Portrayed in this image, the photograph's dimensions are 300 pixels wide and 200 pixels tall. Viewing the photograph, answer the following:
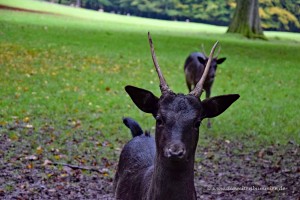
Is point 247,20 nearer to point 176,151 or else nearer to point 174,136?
point 174,136

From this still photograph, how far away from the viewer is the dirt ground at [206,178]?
801 centimetres

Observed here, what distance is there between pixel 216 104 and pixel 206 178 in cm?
430

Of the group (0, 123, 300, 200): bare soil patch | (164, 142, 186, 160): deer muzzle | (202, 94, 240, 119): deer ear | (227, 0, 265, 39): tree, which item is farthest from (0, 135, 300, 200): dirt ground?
(227, 0, 265, 39): tree

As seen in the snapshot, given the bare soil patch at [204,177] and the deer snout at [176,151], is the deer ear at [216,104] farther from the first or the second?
the bare soil patch at [204,177]

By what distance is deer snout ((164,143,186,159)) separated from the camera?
13.5ft

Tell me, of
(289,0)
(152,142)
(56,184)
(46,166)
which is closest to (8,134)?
(46,166)

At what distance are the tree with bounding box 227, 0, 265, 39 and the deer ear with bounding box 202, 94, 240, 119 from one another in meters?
35.2

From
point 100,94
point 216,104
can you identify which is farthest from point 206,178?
point 100,94

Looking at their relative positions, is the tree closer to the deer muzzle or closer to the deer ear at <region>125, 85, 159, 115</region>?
the deer ear at <region>125, 85, 159, 115</region>

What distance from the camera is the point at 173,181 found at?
4453mm

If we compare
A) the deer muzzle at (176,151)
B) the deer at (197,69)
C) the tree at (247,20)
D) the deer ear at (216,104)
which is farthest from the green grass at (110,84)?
the tree at (247,20)

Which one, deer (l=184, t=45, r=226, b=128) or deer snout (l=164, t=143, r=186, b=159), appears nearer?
deer snout (l=164, t=143, r=186, b=159)

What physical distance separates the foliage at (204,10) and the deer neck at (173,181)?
206 feet

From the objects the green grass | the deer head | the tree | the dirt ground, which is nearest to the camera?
the deer head
